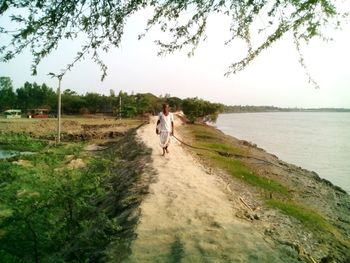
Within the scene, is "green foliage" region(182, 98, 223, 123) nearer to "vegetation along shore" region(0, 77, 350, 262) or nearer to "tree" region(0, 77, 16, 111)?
"tree" region(0, 77, 16, 111)

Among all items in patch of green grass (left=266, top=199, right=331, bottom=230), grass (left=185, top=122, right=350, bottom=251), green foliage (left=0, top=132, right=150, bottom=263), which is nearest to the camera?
green foliage (left=0, top=132, right=150, bottom=263)

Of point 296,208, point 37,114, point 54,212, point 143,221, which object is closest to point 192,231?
point 143,221

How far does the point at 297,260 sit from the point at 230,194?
5077 mm

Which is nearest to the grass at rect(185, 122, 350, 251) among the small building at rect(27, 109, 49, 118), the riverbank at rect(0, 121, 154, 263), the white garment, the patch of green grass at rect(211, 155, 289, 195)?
the patch of green grass at rect(211, 155, 289, 195)

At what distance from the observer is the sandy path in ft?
21.4

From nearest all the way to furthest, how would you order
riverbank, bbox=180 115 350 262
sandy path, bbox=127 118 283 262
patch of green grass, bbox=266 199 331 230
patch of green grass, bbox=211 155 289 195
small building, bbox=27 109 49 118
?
sandy path, bbox=127 118 283 262, riverbank, bbox=180 115 350 262, patch of green grass, bbox=266 199 331 230, patch of green grass, bbox=211 155 289 195, small building, bbox=27 109 49 118

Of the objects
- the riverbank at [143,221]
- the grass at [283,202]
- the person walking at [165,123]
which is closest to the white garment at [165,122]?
the person walking at [165,123]

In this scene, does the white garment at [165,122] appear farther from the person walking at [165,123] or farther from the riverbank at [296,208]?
the riverbank at [296,208]

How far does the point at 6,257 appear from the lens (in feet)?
25.7

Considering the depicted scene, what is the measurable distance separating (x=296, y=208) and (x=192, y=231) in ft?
21.7

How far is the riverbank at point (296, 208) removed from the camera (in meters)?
9.16

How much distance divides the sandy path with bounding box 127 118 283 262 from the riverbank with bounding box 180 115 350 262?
73 centimetres

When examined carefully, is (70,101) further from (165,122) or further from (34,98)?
(165,122)

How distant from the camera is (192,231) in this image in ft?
24.6
